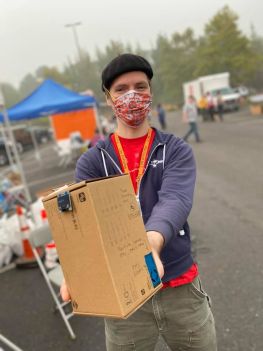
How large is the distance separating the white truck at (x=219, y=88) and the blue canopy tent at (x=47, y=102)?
58.6 ft

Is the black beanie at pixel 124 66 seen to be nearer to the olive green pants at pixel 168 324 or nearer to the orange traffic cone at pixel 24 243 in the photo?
the olive green pants at pixel 168 324

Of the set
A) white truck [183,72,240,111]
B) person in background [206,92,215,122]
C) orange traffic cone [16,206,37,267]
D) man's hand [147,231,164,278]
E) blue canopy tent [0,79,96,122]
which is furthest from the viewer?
white truck [183,72,240,111]

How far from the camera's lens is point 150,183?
163 centimetres

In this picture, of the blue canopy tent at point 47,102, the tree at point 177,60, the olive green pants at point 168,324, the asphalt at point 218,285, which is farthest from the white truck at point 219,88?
the tree at point 177,60

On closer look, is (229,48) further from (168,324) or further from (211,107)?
(168,324)

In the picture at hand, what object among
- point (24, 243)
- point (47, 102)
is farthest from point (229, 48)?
point (24, 243)

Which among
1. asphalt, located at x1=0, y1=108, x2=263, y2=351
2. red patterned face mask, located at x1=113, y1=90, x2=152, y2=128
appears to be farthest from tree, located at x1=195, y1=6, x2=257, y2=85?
red patterned face mask, located at x1=113, y1=90, x2=152, y2=128

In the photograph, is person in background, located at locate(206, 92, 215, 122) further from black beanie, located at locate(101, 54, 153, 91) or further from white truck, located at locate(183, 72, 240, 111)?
black beanie, located at locate(101, 54, 153, 91)

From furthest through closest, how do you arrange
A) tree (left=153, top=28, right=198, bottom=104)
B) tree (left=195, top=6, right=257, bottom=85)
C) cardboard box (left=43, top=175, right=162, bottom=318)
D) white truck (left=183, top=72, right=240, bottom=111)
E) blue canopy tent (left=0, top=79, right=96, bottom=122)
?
tree (left=153, top=28, right=198, bottom=104), tree (left=195, top=6, right=257, bottom=85), white truck (left=183, top=72, right=240, bottom=111), blue canopy tent (left=0, top=79, right=96, bottom=122), cardboard box (left=43, top=175, right=162, bottom=318)

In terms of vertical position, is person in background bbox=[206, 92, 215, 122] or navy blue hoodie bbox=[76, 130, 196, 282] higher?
navy blue hoodie bbox=[76, 130, 196, 282]

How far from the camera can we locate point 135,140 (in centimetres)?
173

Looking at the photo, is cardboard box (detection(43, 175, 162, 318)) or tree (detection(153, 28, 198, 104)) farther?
tree (detection(153, 28, 198, 104))

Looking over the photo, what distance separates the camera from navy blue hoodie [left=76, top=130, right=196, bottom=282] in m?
1.54

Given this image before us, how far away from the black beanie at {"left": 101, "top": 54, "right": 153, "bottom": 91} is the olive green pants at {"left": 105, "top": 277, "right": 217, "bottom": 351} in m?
0.99
